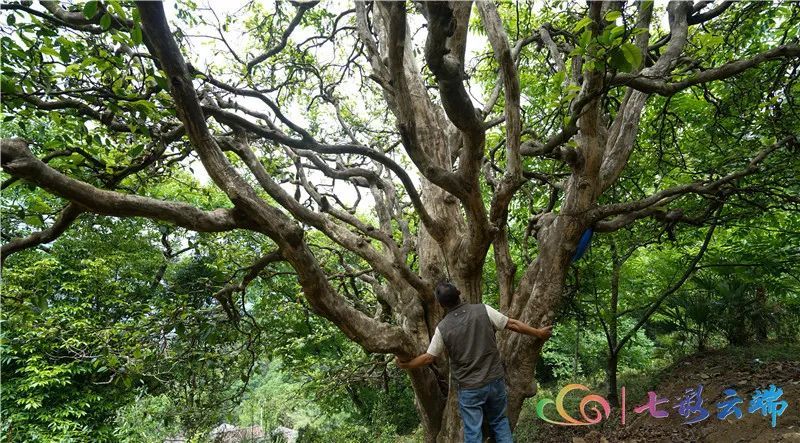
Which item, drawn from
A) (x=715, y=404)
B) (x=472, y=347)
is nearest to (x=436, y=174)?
(x=472, y=347)

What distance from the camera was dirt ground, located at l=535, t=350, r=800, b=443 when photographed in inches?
176

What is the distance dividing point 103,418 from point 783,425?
1382 cm

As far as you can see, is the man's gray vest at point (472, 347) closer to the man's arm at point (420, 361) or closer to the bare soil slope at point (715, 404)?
the man's arm at point (420, 361)

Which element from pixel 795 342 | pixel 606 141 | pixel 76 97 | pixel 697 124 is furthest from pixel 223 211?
pixel 795 342

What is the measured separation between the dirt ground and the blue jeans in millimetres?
2403

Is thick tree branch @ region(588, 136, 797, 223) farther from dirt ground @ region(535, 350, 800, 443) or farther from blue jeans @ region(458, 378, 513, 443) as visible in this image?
dirt ground @ region(535, 350, 800, 443)

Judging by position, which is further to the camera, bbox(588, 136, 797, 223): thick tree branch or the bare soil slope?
the bare soil slope

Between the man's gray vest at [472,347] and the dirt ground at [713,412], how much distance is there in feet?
9.05

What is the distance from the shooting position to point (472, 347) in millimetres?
3346

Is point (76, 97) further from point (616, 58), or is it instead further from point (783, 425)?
point (783, 425)

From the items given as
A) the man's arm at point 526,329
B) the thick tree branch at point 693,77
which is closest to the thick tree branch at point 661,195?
the thick tree branch at point 693,77

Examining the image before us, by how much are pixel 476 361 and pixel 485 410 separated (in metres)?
0.50

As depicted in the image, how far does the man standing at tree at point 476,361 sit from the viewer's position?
333 centimetres

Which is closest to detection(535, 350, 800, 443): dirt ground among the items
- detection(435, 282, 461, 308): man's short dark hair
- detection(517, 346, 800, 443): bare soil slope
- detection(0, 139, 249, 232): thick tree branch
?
detection(517, 346, 800, 443): bare soil slope
